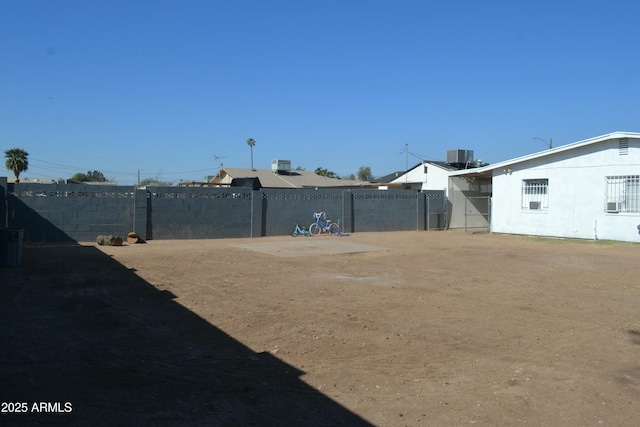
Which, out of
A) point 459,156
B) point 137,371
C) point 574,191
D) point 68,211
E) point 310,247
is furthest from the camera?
point 459,156

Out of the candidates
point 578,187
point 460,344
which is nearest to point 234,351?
point 460,344

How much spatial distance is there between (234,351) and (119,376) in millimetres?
1437

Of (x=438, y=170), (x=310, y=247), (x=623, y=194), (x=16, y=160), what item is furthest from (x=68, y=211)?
(x=16, y=160)

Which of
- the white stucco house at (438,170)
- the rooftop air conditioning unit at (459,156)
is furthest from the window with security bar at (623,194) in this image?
the rooftop air conditioning unit at (459,156)

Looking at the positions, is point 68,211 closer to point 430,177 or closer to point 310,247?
point 310,247

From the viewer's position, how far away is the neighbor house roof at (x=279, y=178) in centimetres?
4450

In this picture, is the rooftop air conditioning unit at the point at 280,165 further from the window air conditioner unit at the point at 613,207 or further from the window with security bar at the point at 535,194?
the window air conditioner unit at the point at 613,207

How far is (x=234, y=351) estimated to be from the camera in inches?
245

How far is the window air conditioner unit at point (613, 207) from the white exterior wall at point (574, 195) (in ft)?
0.53

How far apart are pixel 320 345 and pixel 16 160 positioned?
51.4 meters

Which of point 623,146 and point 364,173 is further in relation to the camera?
point 364,173

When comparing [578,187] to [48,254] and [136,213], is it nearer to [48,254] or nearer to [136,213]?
[136,213]

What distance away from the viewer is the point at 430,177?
37.3 m

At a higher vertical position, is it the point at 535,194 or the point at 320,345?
the point at 535,194
